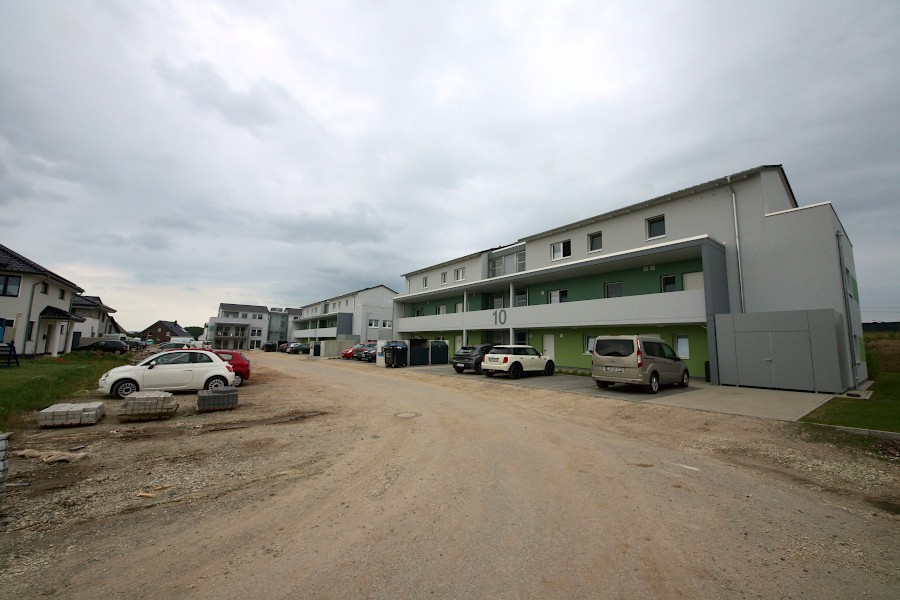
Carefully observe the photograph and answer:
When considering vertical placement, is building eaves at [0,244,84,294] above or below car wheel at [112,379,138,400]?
above

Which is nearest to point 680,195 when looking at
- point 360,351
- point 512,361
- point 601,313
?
point 601,313

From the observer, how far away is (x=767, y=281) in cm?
1636

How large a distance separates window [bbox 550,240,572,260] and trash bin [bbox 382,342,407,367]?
40.0ft

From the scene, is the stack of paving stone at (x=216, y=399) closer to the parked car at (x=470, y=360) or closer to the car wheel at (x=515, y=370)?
the car wheel at (x=515, y=370)

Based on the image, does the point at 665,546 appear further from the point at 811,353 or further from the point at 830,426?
the point at 811,353

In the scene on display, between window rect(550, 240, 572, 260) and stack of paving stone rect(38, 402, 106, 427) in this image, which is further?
window rect(550, 240, 572, 260)

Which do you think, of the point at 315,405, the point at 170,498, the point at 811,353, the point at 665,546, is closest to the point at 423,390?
the point at 315,405

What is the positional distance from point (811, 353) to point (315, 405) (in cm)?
1616

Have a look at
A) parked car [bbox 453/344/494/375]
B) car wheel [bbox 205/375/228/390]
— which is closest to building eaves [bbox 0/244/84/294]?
car wheel [bbox 205/375/228/390]

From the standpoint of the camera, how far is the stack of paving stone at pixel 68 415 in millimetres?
8172

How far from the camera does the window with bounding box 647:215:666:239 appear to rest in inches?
806

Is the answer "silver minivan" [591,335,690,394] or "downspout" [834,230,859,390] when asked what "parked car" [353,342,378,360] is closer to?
"silver minivan" [591,335,690,394]

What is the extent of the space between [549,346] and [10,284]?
114 ft

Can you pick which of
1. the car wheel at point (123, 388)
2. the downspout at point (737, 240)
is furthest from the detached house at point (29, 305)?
the downspout at point (737, 240)
